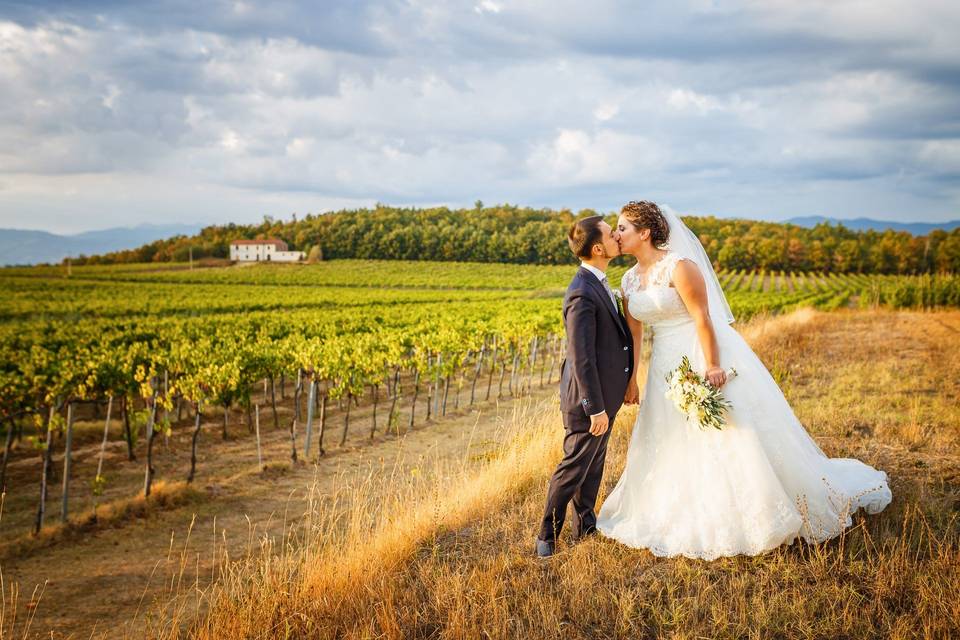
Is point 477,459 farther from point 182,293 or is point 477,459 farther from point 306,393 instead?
point 182,293

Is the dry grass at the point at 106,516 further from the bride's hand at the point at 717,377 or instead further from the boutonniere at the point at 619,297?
the bride's hand at the point at 717,377

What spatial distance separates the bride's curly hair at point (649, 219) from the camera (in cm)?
382

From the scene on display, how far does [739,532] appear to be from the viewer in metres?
3.68

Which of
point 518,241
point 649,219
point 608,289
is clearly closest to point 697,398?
point 608,289

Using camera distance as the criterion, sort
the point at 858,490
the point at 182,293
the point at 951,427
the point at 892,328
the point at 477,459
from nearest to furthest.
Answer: the point at 858,490 → the point at 951,427 → the point at 477,459 → the point at 892,328 → the point at 182,293

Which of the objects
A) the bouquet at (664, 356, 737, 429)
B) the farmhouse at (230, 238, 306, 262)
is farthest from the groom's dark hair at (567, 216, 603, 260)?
the farmhouse at (230, 238, 306, 262)

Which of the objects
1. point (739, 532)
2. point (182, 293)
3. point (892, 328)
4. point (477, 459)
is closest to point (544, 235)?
point (182, 293)

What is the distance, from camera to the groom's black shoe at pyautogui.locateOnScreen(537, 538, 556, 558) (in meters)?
3.96

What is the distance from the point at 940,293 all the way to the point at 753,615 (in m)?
35.7

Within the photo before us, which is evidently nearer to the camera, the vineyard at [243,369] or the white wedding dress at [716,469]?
the white wedding dress at [716,469]

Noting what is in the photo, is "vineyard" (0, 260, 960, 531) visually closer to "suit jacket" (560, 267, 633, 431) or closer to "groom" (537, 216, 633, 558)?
"groom" (537, 216, 633, 558)

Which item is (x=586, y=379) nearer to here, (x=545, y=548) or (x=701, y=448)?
(x=701, y=448)

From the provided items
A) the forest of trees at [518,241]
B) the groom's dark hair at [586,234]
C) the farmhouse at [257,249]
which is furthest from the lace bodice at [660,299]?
the farmhouse at [257,249]

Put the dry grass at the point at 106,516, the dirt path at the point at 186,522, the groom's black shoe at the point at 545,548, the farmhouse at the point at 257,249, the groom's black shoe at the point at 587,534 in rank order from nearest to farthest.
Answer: the groom's black shoe at the point at 545,548, the groom's black shoe at the point at 587,534, the dirt path at the point at 186,522, the dry grass at the point at 106,516, the farmhouse at the point at 257,249
